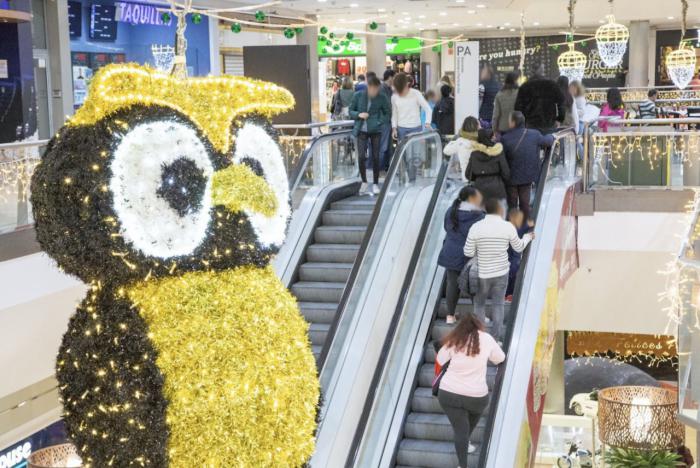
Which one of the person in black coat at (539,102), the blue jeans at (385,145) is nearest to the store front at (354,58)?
the blue jeans at (385,145)

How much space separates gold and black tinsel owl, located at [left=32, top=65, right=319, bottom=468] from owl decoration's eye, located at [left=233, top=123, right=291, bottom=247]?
1.1 inches

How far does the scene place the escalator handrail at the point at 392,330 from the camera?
775 centimetres

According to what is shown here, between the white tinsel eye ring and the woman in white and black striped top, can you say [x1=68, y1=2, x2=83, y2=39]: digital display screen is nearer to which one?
the woman in white and black striped top

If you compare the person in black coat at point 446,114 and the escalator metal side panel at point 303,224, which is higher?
the person in black coat at point 446,114

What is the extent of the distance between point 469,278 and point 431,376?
39.1 inches

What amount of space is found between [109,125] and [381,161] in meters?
7.20

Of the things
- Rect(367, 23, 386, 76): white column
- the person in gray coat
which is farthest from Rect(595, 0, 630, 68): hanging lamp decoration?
Rect(367, 23, 386, 76): white column

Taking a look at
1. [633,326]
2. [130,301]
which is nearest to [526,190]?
[633,326]

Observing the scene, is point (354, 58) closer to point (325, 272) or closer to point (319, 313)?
point (325, 272)

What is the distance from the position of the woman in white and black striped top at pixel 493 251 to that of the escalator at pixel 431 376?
17 centimetres

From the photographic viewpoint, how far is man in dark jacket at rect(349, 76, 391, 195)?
10.9 m

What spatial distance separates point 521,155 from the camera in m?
9.60

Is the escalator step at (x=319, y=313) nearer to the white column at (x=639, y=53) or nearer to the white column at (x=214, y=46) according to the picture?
the white column at (x=214, y=46)

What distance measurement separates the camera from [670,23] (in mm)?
34250
